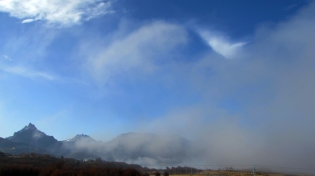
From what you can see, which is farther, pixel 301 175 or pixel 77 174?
pixel 301 175

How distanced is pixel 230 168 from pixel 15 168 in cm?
13799

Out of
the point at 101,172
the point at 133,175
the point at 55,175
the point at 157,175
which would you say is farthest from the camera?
the point at 157,175

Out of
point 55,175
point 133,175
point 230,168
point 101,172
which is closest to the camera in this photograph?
point 55,175

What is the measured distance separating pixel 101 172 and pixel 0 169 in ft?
104

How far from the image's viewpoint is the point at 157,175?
129500 millimetres

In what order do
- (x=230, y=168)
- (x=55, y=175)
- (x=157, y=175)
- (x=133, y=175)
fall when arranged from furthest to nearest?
1. (x=230, y=168)
2. (x=157, y=175)
3. (x=133, y=175)
4. (x=55, y=175)

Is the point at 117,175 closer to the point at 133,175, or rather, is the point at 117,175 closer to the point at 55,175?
the point at 133,175

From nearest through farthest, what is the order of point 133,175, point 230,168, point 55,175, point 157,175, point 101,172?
point 55,175 → point 101,172 → point 133,175 → point 157,175 → point 230,168

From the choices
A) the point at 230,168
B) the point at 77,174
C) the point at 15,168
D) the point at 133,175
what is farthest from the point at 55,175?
the point at 230,168

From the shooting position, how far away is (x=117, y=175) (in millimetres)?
95875

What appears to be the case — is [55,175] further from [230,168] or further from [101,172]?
[230,168]

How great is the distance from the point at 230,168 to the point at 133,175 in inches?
4209

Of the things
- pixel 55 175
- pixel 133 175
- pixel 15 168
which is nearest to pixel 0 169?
pixel 15 168

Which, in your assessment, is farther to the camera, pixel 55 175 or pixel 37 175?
→ pixel 37 175
